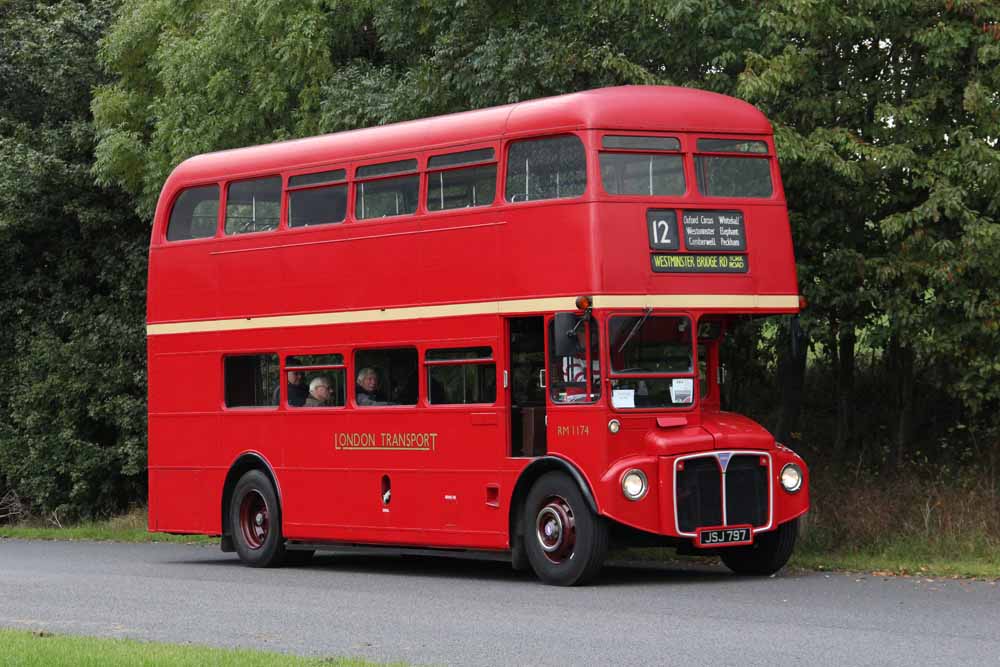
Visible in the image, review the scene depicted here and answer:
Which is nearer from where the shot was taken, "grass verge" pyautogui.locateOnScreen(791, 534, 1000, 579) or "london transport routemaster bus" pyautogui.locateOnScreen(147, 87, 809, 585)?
"london transport routemaster bus" pyautogui.locateOnScreen(147, 87, 809, 585)

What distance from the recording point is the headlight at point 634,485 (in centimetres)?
1625

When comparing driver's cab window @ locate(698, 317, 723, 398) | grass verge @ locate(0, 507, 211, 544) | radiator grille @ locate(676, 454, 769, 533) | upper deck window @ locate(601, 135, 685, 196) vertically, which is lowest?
grass verge @ locate(0, 507, 211, 544)

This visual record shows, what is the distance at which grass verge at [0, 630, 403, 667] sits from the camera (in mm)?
11102

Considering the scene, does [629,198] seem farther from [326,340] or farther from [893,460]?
[893,460]

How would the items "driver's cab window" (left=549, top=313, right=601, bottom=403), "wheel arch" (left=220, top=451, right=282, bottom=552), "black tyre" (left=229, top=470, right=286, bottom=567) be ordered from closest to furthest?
"driver's cab window" (left=549, top=313, right=601, bottom=403) < "black tyre" (left=229, top=470, right=286, bottom=567) < "wheel arch" (left=220, top=451, right=282, bottom=552)

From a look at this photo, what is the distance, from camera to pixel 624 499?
1623 centimetres

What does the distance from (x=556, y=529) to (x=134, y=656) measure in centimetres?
599

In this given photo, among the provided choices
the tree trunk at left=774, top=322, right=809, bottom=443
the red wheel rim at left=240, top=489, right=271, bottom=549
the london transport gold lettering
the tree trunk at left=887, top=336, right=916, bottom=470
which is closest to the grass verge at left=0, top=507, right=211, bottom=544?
the red wheel rim at left=240, top=489, right=271, bottom=549

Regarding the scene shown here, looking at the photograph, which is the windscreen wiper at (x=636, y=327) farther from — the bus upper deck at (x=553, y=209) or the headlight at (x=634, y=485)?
the headlight at (x=634, y=485)

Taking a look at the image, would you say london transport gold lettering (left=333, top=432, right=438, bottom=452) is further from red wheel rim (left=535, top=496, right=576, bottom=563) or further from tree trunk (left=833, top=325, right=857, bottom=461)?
tree trunk (left=833, top=325, right=857, bottom=461)

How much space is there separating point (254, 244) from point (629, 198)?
5.36 meters

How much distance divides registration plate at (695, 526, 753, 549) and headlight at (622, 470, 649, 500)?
2.06ft

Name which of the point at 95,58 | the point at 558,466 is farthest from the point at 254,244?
the point at 95,58

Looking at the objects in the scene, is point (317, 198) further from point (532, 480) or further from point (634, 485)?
point (634, 485)
